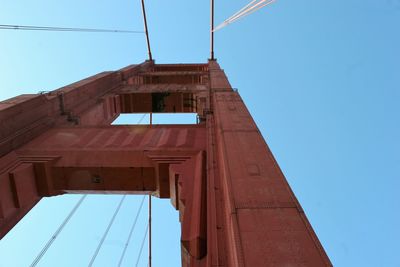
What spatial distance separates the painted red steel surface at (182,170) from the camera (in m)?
3.42

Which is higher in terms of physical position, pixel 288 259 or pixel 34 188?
pixel 288 259

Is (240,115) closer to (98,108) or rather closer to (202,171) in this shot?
→ (202,171)

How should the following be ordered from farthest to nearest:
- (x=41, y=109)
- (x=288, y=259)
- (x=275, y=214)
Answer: (x=41, y=109) < (x=275, y=214) < (x=288, y=259)

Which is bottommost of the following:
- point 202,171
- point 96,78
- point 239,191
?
point 202,171

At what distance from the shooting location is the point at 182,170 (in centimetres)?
629

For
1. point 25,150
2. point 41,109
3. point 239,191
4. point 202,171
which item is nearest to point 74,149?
point 25,150

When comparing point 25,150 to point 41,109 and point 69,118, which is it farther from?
point 69,118

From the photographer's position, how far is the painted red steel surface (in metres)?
3.42

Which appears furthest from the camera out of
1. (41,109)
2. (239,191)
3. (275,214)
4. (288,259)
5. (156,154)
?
(41,109)

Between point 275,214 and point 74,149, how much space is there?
5.42m

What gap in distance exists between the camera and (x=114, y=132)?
832 centimetres

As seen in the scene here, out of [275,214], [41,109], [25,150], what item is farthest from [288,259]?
[41,109]

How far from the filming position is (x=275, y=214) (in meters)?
3.69

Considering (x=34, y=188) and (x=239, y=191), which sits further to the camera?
(x=34, y=188)
